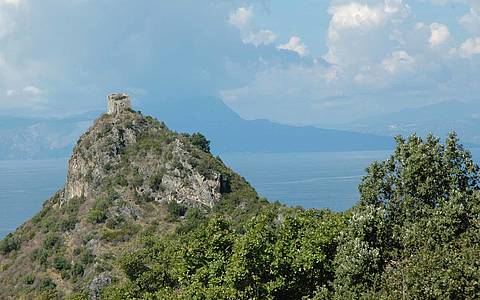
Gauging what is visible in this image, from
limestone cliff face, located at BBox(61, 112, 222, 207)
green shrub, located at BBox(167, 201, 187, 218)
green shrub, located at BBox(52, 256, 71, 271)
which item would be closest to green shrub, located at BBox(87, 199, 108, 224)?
limestone cliff face, located at BBox(61, 112, 222, 207)

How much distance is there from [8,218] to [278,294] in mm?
172132

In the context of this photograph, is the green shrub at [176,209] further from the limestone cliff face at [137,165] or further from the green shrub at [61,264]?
the green shrub at [61,264]

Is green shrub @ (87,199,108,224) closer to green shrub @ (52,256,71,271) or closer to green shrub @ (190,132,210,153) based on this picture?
green shrub @ (52,256,71,271)

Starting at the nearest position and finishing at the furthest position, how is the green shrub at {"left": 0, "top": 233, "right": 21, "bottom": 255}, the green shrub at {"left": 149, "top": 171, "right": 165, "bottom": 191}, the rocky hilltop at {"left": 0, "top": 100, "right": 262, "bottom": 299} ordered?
the rocky hilltop at {"left": 0, "top": 100, "right": 262, "bottom": 299} < the green shrub at {"left": 149, "top": 171, "right": 165, "bottom": 191} < the green shrub at {"left": 0, "top": 233, "right": 21, "bottom": 255}

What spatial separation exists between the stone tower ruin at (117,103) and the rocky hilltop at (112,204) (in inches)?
27.7

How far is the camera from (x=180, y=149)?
7569cm

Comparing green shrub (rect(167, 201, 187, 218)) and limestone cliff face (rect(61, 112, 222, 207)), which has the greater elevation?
limestone cliff face (rect(61, 112, 222, 207))

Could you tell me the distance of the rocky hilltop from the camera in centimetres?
6500

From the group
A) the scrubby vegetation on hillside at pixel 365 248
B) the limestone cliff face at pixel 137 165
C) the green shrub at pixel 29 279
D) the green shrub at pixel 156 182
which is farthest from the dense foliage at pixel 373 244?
the green shrub at pixel 156 182

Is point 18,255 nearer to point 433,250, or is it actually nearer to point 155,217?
point 155,217

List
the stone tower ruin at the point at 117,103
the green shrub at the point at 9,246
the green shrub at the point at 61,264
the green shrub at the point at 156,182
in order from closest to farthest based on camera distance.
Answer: the green shrub at the point at 61,264, the green shrub at the point at 156,182, the green shrub at the point at 9,246, the stone tower ruin at the point at 117,103

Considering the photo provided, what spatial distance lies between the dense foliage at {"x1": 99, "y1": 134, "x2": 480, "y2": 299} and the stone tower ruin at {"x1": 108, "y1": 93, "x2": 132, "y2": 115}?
191 feet

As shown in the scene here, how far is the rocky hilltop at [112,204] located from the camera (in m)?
65.0

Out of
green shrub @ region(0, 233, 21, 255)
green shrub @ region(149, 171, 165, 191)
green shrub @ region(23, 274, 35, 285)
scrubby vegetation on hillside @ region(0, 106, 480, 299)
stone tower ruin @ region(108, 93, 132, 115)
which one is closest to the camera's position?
scrubby vegetation on hillside @ region(0, 106, 480, 299)
